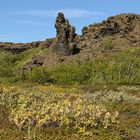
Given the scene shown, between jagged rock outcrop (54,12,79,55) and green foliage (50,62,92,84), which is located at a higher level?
jagged rock outcrop (54,12,79,55)

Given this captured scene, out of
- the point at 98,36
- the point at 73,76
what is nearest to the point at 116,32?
the point at 98,36

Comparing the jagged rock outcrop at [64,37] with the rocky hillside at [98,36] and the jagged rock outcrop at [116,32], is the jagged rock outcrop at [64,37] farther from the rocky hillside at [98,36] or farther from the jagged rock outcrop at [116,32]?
the jagged rock outcrop at [116,32]

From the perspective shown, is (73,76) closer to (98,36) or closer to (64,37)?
(64,37)

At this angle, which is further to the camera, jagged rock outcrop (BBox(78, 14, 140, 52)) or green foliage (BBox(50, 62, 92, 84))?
jagged rock outcrop (BBox(78, 14, 140, 52))

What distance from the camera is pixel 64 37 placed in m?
134

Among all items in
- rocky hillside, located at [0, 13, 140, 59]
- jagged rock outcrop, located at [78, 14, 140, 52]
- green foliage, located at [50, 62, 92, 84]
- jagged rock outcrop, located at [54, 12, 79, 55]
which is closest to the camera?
green foliage, located at [50, 62, 92, 84]

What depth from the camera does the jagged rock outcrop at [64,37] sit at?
134 m

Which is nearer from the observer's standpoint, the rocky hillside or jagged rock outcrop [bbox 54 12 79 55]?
jagged rock outcrop [bbox 54 12 79 55]

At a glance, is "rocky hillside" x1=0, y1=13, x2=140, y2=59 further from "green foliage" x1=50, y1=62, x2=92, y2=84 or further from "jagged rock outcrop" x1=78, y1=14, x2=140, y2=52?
"green foliage" x1=50, y1=62, x2=92, y2=84

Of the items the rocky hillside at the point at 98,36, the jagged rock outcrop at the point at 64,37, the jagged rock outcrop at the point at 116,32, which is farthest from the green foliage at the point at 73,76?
the jagged rock outcrop at the point at 116,32

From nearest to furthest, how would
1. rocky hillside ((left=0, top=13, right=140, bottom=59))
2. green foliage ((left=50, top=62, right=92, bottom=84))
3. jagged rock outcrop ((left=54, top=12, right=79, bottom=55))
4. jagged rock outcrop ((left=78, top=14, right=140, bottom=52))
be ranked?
green foliage ((left=50, top=62, right=92, bottom=84))
jagged rock outcrop ((left=54, top=12, right=79, bottom=55))
rocky hillside ((left=0, top=13, right=140, bottom=59))
jagged rock outcrop ((left=78, top=14, right=140, bottom=52))

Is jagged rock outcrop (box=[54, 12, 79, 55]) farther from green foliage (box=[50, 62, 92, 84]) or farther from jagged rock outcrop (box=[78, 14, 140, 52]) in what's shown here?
green foliage (box=[50, 62, 92, 84])

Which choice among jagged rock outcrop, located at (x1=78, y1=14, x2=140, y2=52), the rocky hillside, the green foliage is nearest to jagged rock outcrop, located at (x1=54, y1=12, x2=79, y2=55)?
the rocky hillside

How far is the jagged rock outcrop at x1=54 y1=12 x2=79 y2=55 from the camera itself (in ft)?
440
